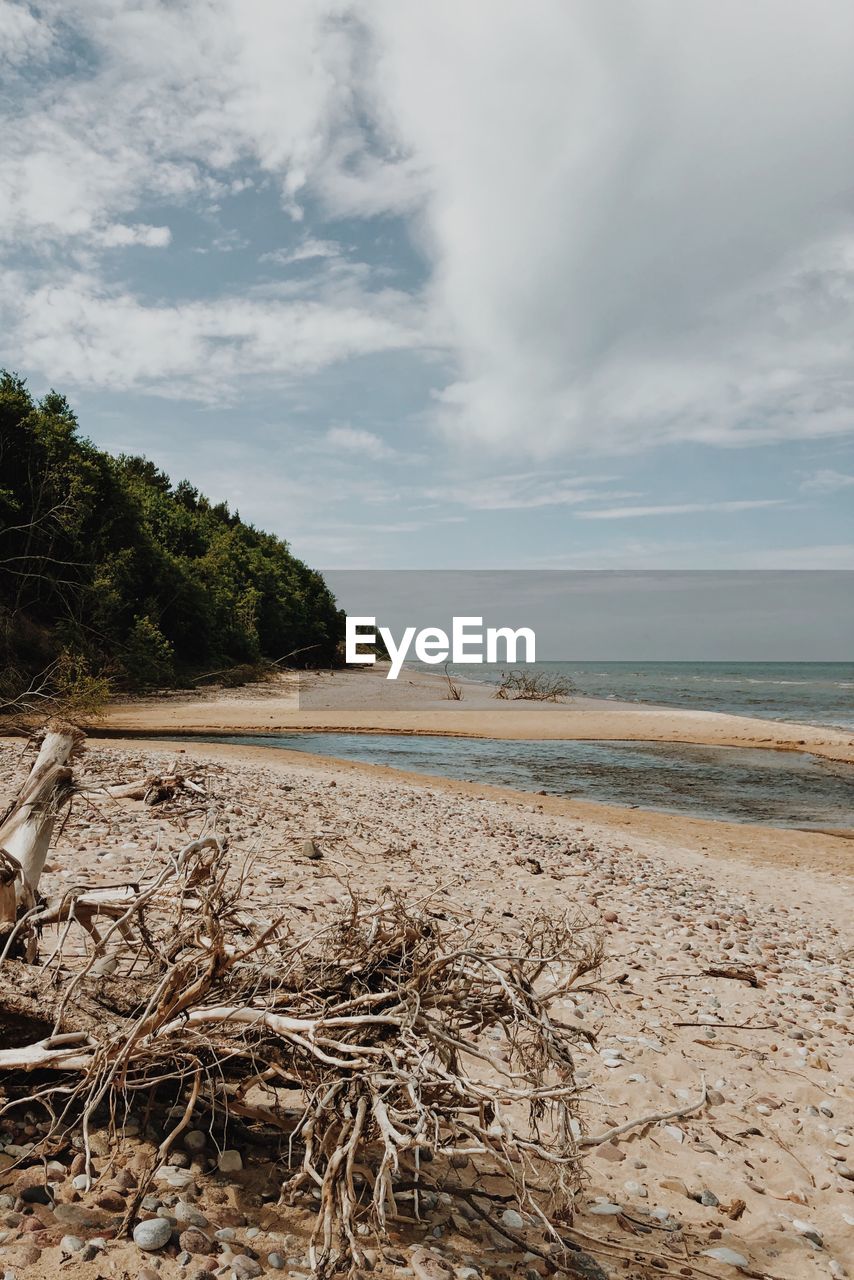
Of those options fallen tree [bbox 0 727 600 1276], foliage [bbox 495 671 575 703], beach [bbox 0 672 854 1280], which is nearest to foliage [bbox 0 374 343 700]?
beach [bbox 0 672 854 1280]

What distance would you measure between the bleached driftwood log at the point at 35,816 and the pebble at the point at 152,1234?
153cm

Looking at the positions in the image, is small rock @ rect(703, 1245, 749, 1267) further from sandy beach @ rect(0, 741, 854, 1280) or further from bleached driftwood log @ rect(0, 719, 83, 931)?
bleached driftwood log @ rect(0, 719, 83, 931)

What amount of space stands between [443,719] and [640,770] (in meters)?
11.7

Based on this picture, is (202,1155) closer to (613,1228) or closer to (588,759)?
(613,1228)

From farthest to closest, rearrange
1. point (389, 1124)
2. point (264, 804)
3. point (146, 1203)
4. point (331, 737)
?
point (331, 737)
point (264, 804)
point (146, 1203)
point (389, 1124)

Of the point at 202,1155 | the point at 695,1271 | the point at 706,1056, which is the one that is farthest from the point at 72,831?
the point at 695,1271

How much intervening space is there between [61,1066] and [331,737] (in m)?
23.3

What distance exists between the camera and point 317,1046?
3.05 m

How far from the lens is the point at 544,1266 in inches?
120

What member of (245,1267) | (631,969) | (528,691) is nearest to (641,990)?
(631,969)

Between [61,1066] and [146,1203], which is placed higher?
[61,1066]

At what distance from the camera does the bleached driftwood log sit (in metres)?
3.86

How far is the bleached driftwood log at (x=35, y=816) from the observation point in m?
3.86

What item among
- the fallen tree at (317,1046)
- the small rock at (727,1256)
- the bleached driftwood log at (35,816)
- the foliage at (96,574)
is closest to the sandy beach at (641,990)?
the small rock at (727,1256)
